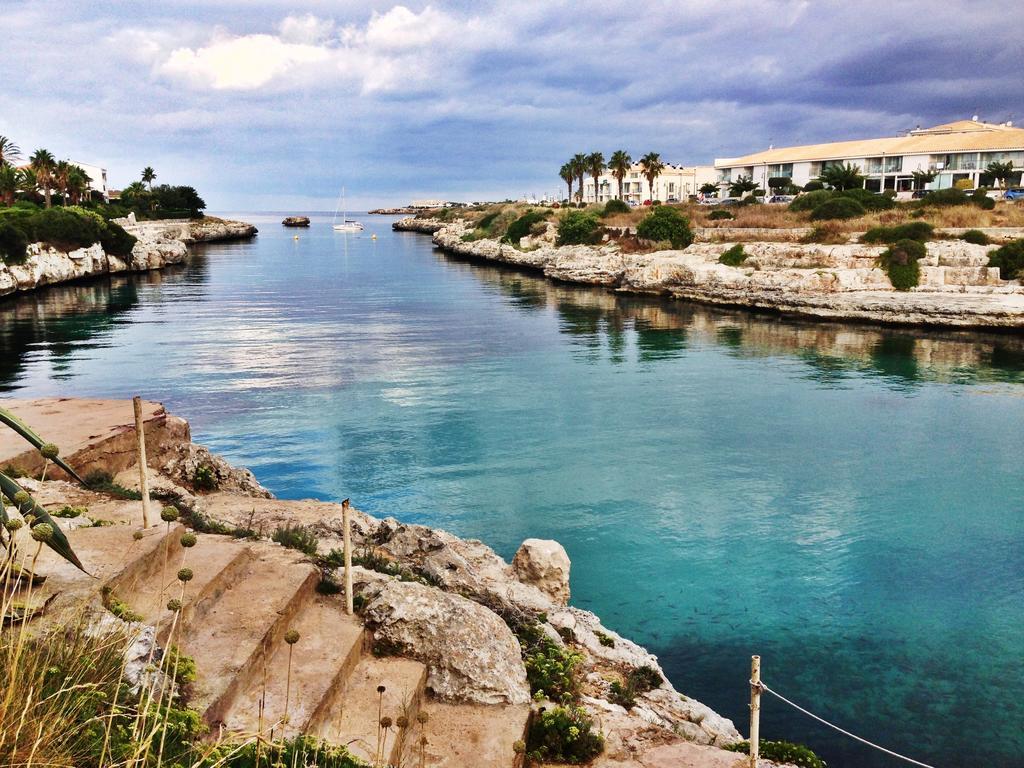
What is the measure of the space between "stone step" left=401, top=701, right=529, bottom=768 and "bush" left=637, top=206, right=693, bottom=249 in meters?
60.8

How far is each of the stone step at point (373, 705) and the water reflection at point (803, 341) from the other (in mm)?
27327

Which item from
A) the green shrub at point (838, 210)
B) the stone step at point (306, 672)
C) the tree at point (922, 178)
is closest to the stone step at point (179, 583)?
the stone step at point (306, 672)

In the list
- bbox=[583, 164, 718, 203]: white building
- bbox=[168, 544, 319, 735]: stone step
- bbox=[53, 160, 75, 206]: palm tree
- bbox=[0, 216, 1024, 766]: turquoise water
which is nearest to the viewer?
bbox=[168, 544, 319, 735]: stone step

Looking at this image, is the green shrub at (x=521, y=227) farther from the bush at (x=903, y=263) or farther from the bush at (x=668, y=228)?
the bush at (x=903, y=263)

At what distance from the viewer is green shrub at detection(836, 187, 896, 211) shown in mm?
60688

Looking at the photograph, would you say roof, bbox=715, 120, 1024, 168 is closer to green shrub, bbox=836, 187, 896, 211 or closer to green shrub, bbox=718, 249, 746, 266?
green shrub, bbox=836, 187, 896, 211

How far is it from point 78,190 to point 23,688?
4066 inches

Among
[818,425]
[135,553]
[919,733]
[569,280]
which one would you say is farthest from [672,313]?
[135,553]

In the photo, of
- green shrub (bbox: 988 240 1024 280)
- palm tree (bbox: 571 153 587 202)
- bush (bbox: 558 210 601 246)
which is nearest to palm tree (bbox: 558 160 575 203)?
palm tree (bbox: 571 153 587 202)

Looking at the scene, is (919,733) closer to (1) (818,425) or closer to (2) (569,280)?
(1) (818,425)

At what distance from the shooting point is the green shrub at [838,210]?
57062mm

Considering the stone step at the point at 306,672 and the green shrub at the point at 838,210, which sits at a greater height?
the green shrub at the point at 838,210

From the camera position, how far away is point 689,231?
65.4 m

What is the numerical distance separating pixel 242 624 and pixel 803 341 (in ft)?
127
